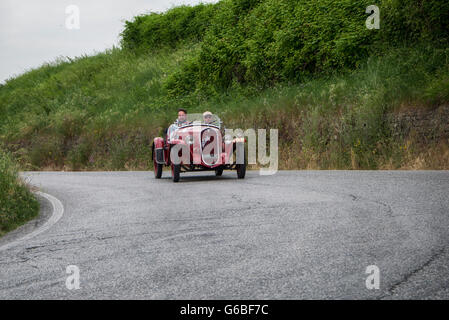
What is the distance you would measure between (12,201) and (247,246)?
4529 mm

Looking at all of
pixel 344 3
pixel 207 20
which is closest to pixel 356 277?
pixel 344 3

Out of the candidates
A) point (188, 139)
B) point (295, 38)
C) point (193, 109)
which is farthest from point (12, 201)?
point (193, 109)

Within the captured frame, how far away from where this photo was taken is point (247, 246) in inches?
206

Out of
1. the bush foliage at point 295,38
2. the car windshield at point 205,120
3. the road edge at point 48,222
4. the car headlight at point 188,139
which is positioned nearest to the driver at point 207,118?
the car windshield at point 205,120

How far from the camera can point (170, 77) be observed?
26031 mm

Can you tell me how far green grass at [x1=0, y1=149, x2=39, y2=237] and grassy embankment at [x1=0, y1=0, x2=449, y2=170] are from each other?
3.54 meters

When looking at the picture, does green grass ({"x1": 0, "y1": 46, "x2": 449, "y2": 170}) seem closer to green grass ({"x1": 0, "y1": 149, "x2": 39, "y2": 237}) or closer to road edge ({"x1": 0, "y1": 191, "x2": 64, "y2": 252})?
road edge ({"x1": 0, "y1": 191, "x2": 64, "y2": 252})

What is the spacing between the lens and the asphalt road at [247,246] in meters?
3.92

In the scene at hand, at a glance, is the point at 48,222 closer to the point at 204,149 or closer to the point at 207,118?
the point at 204,149

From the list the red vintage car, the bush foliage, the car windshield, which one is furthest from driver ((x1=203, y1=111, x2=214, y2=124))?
the bush foliage

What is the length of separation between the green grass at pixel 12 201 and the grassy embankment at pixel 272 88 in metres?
3.54

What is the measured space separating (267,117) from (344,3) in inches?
202

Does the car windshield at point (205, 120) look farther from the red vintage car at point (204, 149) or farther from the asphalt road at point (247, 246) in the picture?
the asphalt road at point (247, 246)

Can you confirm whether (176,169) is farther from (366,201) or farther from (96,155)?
(96,155)
